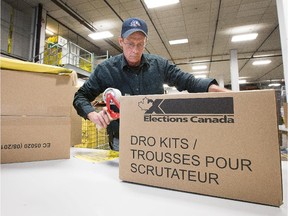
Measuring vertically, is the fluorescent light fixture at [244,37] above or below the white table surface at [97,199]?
above

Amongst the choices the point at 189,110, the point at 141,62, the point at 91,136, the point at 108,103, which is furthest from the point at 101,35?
the point at 189,110

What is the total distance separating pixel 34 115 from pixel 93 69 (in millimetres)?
5625

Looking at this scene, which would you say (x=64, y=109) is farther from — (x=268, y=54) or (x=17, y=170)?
(x=268, y=54)

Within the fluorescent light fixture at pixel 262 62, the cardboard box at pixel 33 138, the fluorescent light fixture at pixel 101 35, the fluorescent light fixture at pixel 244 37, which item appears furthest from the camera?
the fluorescent light fixture at pixel 262 62

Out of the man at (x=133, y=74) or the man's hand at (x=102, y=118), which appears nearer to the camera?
the man's hand at (x=102, y=118)

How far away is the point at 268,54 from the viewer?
945 cm

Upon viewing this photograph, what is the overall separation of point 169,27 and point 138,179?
6.73m

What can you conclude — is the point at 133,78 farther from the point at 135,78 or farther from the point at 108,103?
the point at 108,103

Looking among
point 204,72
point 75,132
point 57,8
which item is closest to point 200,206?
point 75,132

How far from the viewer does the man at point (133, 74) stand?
1.40 meters

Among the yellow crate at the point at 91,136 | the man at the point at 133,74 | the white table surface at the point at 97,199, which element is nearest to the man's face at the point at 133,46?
the man at the point at 133,74

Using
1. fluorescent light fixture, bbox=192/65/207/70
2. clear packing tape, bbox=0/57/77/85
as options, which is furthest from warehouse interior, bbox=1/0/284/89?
clear packing tape, bbox=0/57/77/85

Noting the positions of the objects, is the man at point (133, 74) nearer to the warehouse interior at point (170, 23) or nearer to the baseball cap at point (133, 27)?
the baseball cap at point (133, 27)

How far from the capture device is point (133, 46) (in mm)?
1445
